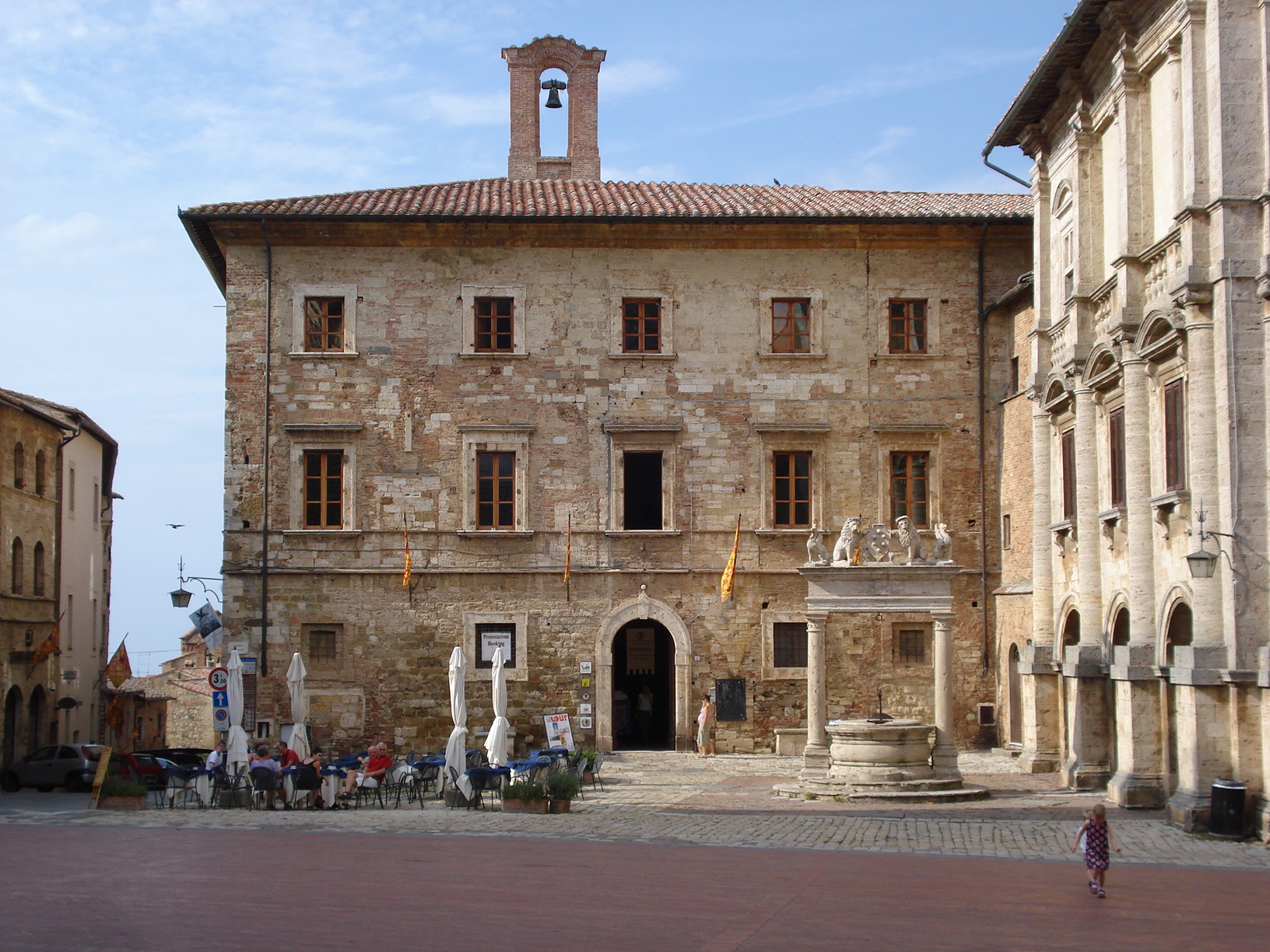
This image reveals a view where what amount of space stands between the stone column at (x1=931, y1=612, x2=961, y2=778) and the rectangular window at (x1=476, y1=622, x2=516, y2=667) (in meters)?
9.61

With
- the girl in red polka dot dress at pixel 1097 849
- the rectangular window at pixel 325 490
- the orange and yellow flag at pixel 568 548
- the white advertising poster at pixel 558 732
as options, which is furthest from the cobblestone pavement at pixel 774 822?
the rectangular window at pixel 325 490

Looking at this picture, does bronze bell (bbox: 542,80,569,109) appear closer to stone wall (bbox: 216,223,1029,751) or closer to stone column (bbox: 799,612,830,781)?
stone wall (bbox: 216,223,1029,751)

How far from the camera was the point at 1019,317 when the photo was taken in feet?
92.0

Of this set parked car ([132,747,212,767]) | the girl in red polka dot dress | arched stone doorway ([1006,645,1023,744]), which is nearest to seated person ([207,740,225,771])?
parked car ([132,747,212,767])

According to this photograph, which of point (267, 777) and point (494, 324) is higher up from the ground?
point (494, 324)

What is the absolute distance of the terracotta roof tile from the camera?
93.1 feet

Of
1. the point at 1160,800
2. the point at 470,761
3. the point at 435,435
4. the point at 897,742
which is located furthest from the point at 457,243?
the point at 1160,800

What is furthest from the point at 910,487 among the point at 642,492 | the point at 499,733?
the point at 499,733

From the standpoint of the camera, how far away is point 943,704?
21.7 metres

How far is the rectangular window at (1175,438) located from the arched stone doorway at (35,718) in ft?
82.2

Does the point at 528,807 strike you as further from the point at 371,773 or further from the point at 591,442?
the point at 591,442

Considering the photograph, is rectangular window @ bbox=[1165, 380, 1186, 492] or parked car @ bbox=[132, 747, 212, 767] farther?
parked car @ bbox=[132, 747, 212, 767]

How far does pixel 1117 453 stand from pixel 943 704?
4.72 meters

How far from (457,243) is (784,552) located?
9.33 metres
